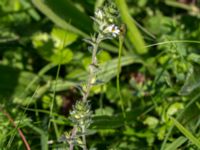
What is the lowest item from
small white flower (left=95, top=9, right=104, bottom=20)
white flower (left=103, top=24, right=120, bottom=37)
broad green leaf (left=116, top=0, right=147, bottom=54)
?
broad green leaf (left=116, top=0, right=147, bottom=54)

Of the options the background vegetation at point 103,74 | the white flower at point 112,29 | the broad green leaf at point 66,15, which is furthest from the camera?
the broad green leaf at point 66,15

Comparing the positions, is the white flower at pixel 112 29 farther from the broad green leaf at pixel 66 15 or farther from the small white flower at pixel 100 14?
the broad green leaf at pixel 66 15

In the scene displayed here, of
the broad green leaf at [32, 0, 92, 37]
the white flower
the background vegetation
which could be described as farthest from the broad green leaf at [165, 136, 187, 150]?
the broad green leaf at [32, 0, 92, 37]

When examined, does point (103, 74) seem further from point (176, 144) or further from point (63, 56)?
point (176, 144)

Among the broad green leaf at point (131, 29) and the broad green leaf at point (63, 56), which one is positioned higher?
the broad green leaf at point (131, 29)

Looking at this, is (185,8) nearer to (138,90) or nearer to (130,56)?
(130,56)

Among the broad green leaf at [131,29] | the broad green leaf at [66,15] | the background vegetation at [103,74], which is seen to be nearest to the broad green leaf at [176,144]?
the background vegetation at [103,74]

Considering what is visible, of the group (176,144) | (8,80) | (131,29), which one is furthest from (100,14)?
(8,80)

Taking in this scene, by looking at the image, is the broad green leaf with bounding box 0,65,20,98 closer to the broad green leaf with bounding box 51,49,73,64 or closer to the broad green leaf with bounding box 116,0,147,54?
the broad green leaf with bounding box 51,49,73,64
